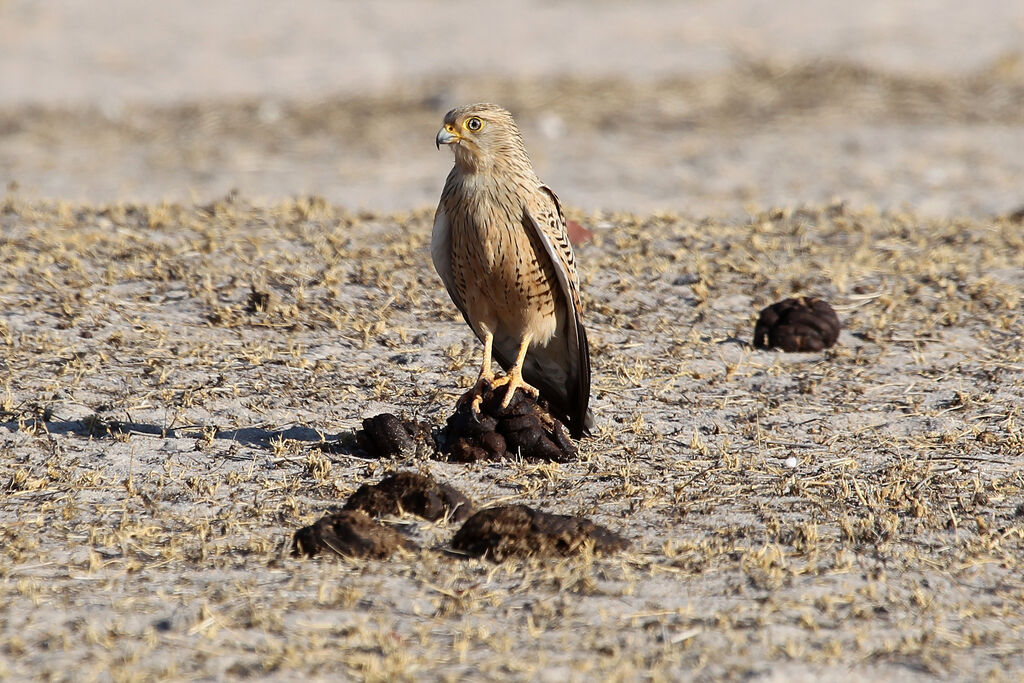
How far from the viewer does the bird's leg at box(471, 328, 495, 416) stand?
16.6ft

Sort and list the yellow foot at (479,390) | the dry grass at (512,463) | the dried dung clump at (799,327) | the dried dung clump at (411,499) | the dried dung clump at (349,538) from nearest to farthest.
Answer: the dry grass at (512,463), the dried dung clump at (349,538), the dried dung clump at (411,499), the yellow foot at (479,390), the dried dung clump at (799,327)

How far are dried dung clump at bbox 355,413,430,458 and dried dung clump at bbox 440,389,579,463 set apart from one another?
0.57 feet

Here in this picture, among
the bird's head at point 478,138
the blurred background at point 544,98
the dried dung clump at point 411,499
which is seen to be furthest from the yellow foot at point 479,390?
the blurred background at point 544,98

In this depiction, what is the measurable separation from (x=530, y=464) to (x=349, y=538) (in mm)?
1168

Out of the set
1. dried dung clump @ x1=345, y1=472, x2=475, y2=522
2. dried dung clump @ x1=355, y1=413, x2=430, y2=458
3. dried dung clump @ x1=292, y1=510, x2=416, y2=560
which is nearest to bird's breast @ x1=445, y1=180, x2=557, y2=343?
dried dung clump @ x1=355, y1=413, x2=430, y2=458

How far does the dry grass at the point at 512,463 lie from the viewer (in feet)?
11.3

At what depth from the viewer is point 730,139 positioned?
1384 cm

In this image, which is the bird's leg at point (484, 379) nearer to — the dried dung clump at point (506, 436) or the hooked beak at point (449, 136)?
the dried dung clump at point (506, 436)

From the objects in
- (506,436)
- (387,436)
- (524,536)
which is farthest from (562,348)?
(524,536)

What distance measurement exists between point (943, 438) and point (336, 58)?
13297mm

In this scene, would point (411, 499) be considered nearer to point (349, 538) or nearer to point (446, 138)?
point (349, 538)

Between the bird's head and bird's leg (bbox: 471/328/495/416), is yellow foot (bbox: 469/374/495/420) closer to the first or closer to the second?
bird's leg (bbox: 471/328/495/416)

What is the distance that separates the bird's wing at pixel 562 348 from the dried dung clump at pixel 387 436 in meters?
0.70

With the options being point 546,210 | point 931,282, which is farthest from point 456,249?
point 931,282
